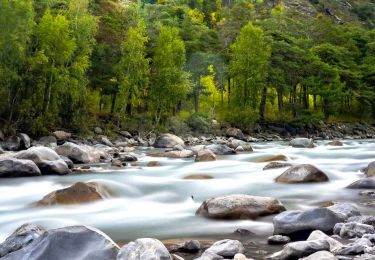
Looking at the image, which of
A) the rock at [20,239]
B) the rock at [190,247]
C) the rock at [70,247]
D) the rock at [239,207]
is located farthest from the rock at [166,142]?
the rock at [70,247]

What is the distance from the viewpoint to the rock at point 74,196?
507 inches

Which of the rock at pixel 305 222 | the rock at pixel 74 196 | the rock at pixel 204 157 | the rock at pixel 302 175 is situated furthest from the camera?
the rock at pixel 204 157

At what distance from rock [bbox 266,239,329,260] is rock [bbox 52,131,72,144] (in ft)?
97.6

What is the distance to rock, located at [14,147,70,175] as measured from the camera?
734 inches

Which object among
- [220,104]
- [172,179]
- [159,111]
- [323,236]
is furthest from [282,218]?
[220,104]

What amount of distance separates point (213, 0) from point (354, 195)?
113 m

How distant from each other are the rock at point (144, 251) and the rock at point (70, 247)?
19 cm

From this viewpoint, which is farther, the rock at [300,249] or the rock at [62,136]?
the rock at [62,136]

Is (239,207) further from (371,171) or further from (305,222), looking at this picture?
(371,171)

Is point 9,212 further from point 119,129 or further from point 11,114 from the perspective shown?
point 119,129

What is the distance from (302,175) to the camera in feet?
52.8

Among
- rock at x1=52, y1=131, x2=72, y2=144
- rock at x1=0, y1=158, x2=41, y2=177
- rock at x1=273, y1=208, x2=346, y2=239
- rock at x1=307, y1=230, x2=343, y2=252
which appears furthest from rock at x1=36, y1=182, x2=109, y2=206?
rock at x1=52, y1=131, x2=72, y2=144

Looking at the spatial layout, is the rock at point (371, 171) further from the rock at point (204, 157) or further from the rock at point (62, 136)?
the rock at point (62, 136)

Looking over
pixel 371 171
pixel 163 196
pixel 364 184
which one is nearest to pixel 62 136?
pixel 163 196
